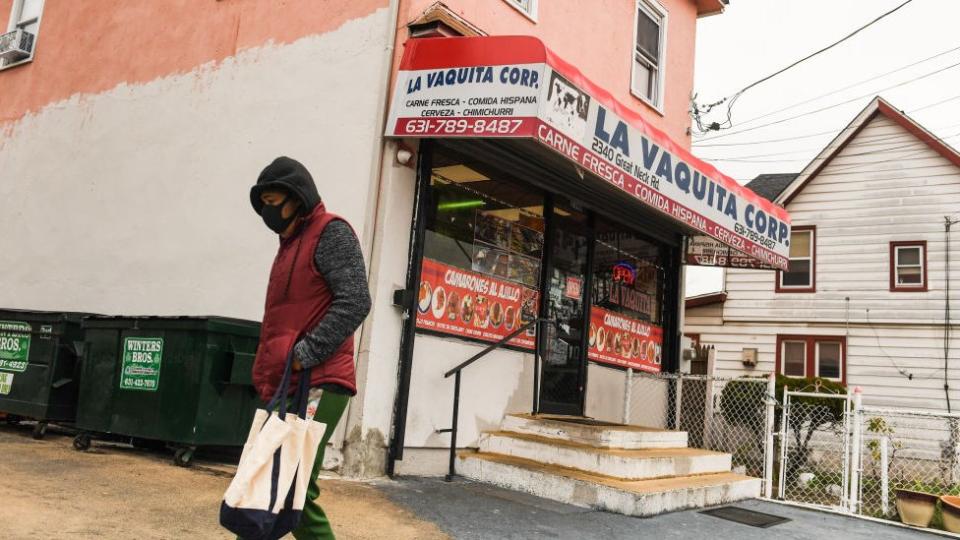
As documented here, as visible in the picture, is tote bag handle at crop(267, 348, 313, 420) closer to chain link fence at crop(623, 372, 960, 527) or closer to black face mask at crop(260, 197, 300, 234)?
black face mask at crop(260, 197, 300, 234)

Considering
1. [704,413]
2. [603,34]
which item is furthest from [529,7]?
[704,413]

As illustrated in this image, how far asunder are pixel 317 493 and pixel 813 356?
17.4 metres

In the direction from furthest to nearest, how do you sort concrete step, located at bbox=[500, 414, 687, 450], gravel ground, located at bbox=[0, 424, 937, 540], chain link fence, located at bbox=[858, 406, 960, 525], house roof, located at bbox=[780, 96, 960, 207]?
house roof, located at bbox=[780, 96, 960, 207]
chain link fence, located at bbox=[858, 406, 960, 525]
concrete step, located at bbox=[500, 414, 687, 450]
gravel ground, located at bbox=[0, 424, 937, 540]

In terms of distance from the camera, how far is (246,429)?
6477 millimetres

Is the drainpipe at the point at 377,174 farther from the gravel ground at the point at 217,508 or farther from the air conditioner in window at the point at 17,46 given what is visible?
the air conditioner in window at the point at 17,46

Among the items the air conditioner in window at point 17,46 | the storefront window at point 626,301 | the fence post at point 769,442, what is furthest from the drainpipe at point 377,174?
the air conditioner in window at point 17,46

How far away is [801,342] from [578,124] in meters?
14.1

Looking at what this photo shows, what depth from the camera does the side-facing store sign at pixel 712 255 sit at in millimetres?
10836

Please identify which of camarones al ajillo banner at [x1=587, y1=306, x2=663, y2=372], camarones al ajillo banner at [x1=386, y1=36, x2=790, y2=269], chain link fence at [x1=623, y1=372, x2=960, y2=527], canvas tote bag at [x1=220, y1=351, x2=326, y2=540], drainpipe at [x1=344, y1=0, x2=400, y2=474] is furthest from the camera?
chain link fence at [x1=623, y1=372, x2=960, y2=527]

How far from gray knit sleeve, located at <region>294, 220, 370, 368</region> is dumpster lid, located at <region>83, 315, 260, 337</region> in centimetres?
342

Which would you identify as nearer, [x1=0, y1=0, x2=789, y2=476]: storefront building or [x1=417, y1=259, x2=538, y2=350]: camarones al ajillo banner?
[x1=0, y1=0, x2=789, y2=476]: storefront building

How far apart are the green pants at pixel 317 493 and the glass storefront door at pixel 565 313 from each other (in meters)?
5.59

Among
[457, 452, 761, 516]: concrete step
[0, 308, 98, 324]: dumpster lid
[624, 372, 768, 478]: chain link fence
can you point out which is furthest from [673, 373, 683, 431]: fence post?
[0, 308, 98, 324]: dumpster lid

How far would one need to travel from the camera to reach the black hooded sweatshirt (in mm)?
3016
